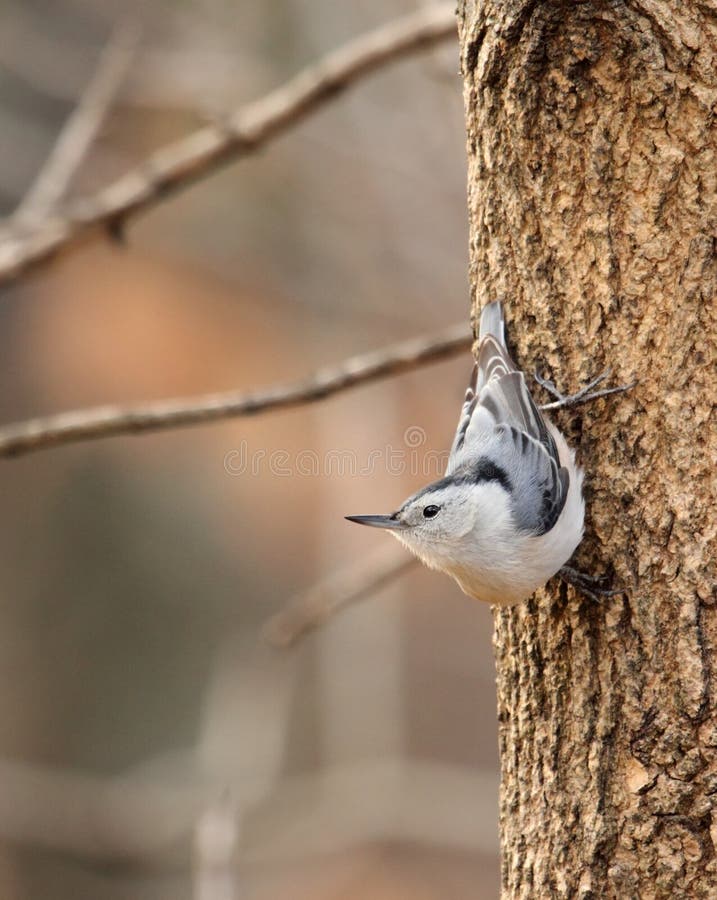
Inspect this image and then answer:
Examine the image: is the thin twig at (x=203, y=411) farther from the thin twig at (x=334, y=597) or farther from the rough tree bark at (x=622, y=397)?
the rough tree bark at (x=622, y=397)

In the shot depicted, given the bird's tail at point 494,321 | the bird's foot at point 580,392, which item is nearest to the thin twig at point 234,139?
the bird's tail at point 494,321

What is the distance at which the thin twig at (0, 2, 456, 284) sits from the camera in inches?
126

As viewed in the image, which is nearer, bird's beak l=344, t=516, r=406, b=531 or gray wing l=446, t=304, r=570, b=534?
gray wing l=446, t=304, r=570, b=534

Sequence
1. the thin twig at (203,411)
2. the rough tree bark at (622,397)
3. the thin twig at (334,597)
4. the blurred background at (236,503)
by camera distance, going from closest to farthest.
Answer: the rough tree bark at (622,397)
the thin twig at (203,411)
the thin twig at (334,597)
the blurred background at (236,503)

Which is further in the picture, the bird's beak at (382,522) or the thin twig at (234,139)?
the thin twig at (234,139)

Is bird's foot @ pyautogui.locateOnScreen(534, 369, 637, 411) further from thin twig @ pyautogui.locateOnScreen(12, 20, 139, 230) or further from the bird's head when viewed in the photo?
thin twig @ pyautogui.locateOnScreen(12, 20, 139, 230)

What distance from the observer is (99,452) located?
743 centimetres

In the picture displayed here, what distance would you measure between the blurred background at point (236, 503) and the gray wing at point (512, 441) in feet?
9.06

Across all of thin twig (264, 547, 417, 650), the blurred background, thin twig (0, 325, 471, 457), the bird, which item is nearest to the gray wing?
the bird

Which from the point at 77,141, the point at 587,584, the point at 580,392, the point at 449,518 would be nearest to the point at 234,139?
the point at 77,141

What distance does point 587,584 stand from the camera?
204 centimetres

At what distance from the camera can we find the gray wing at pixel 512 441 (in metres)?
2.19

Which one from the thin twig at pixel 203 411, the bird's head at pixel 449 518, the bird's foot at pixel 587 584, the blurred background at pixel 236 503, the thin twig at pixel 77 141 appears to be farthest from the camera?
the blurred background at pixel 236 503

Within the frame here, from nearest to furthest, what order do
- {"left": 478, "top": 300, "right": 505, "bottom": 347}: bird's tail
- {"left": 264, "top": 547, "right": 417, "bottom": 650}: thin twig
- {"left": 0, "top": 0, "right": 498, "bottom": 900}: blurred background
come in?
{"left": 478, "top": 300, "right": 505, "bottom": 347}: bird's tail → {"left": 264, "top": 547, "right": 417, "bottom": 650}: thin twig → {"left": 0, "top": 0, "right": 498, "bottom": 900}: blurred background
